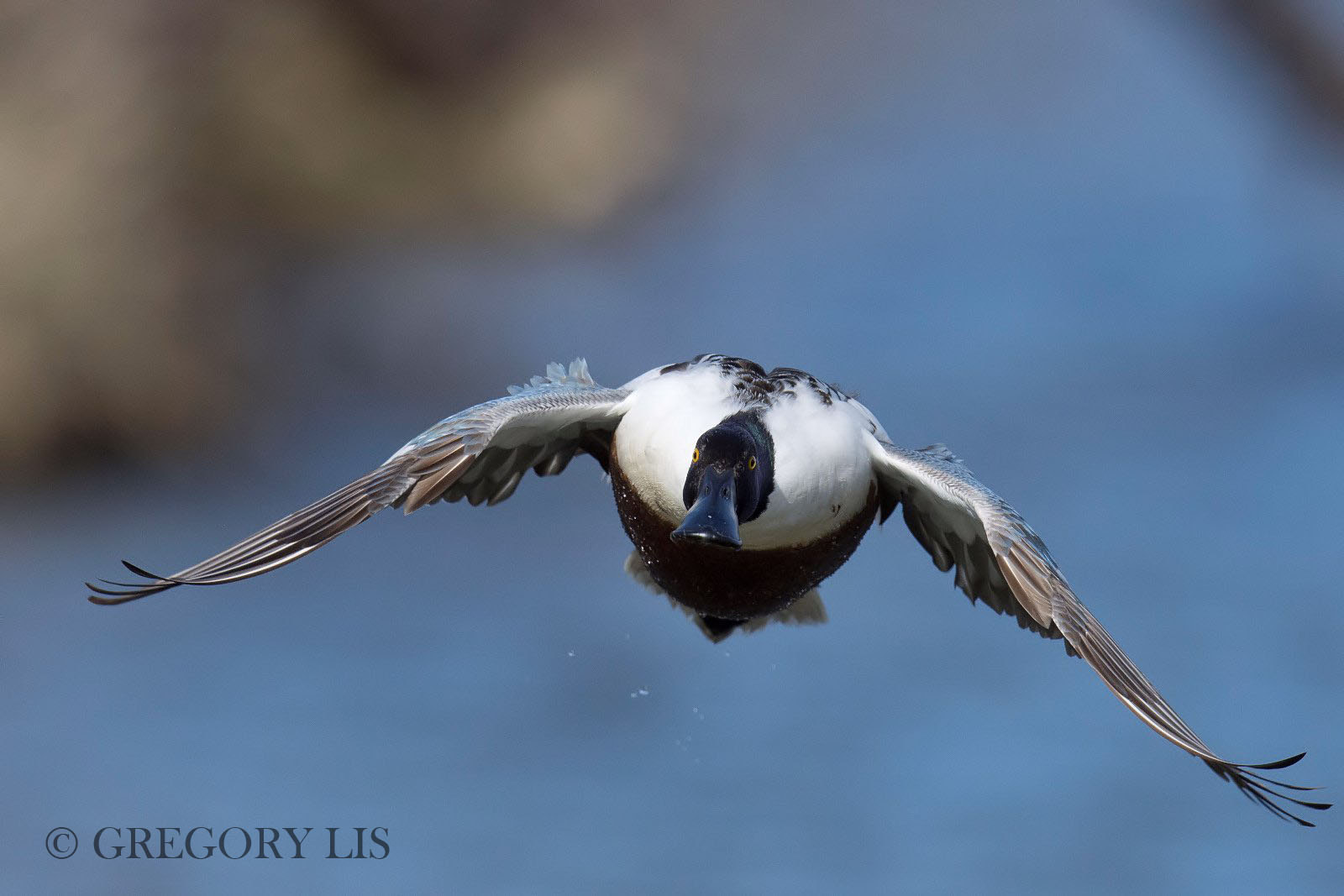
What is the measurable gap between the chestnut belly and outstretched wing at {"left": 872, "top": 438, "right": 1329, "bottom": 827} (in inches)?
7.1

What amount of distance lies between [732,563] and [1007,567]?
34.1 inches

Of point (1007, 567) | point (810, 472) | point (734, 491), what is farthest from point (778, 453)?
point (1007, 567)

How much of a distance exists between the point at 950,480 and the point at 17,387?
692 cm

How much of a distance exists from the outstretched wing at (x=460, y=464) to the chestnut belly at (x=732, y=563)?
9.8 inches

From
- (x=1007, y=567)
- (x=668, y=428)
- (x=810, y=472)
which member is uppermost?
(x=668, y=428)

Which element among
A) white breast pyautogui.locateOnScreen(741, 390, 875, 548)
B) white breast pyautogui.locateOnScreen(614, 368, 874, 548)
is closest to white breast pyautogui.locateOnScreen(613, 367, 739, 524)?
white breast pyautogui.locateOnScreen(614, 368, 874, 548)

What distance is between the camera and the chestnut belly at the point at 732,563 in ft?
16.0

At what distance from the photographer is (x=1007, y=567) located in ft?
14.6

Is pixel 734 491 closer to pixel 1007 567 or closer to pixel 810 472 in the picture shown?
pixel 810 472

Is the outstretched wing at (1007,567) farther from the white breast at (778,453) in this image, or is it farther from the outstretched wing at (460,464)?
the outstretched wing at (460,464)

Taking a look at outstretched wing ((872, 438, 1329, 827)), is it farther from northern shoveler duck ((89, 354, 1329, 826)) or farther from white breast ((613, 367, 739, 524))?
white breast ((613, 367, 739, 524))

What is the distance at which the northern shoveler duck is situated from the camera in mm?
4262

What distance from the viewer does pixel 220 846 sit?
793cm

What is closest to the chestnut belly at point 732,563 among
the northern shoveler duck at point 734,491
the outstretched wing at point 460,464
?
the northern shoveler duck at point 734,491
